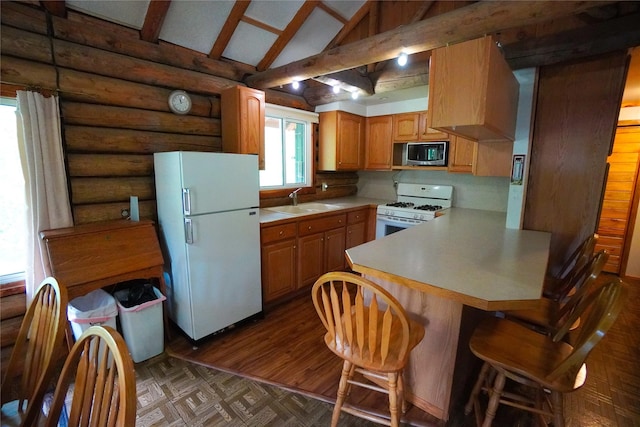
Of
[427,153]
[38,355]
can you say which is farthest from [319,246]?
[38,355]

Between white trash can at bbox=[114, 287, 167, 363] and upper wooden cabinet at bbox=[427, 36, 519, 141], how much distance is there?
237cm

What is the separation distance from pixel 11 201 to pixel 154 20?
68.4 inches

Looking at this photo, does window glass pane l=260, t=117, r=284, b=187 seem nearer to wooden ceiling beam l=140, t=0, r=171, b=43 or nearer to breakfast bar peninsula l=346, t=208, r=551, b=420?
wooden ceiling beam l=140, t=0, r=171, b=43

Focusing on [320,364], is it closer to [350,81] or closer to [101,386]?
[101,386]

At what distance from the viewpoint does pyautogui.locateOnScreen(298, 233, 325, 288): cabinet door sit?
327cm

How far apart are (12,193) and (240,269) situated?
172cm

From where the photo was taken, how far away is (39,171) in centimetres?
204

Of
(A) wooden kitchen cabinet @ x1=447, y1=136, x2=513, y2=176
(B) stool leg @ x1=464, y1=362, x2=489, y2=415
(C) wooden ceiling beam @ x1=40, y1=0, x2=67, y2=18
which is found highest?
(C) wooden ceiling beam @ x1=40, y1=0, x2=67, y2=18

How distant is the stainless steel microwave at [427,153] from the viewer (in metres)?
3.61

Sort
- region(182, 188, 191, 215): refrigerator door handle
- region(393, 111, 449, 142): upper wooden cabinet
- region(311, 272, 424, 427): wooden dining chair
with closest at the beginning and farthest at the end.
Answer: region(311, 272, 424, 427): wooden dining chair < region(182, 188, 191, 215): refrigerator door handle < region(393, 111, 449, 142): upper wooden cabinet

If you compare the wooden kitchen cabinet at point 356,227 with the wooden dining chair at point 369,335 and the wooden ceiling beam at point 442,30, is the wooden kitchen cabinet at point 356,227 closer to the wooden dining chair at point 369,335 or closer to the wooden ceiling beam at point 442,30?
the wooden ceiling beam at point 442,30

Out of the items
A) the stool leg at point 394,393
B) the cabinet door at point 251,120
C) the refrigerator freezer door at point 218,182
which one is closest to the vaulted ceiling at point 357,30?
the cabinet door at point 251,120

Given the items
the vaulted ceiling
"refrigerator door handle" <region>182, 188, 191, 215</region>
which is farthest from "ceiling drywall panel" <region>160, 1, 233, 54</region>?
"refrigerator door handle" <region>182, 188, 191, 215</region>

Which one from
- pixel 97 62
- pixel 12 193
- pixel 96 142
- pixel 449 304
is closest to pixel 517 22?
pixel 449 304
